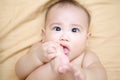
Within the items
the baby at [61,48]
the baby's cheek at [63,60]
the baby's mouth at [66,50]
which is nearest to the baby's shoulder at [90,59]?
the baby at [61,48]

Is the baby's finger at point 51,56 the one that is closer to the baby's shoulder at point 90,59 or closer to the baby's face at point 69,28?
the baby's face at point 69,28

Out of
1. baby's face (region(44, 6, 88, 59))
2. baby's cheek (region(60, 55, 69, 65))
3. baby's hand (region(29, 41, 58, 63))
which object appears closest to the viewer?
baby's cheek (region(60, 55, 69, 65))

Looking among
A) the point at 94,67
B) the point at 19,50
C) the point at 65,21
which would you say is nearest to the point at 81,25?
the point at 65,21

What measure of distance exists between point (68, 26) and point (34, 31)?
0.21 meters

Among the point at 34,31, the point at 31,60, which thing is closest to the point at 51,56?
the point at 31,60

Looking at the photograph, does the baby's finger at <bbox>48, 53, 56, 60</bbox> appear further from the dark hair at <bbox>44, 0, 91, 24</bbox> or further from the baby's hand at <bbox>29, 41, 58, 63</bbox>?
the dark hair at <bbox>44, 0, 91, 24</bbox>

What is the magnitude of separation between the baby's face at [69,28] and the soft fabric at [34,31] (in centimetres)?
10

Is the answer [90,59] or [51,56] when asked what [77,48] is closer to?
[90,59]

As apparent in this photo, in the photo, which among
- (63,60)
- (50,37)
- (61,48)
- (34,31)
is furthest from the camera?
(34,31)

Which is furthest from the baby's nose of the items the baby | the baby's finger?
the baby's finger

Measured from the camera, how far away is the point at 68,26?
1.42m

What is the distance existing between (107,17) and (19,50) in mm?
502

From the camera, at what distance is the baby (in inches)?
51.3

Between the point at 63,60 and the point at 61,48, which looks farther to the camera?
the point at 61,48
